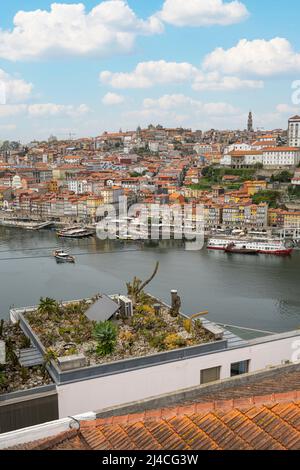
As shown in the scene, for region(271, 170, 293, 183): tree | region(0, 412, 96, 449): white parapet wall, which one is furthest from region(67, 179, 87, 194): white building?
region(0, 412, 96, 449): white parapet wall

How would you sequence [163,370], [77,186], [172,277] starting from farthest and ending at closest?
[77,186], [172,277], [163,370]

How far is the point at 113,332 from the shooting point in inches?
106

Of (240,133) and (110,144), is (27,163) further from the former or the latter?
(240,133)

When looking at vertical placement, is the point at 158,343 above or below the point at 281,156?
below

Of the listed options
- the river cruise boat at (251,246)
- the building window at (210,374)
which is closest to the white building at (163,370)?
the building window at (210,374)

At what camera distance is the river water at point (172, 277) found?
7.45 meters

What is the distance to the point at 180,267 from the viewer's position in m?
10.8

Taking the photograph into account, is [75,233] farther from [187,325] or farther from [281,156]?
[187,325]

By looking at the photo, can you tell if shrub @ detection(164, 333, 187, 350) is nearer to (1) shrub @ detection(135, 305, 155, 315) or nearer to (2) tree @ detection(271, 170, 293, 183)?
(1) shrub @ detection(135, 305, 155, 315)

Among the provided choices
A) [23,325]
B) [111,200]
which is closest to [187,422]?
[23,325]

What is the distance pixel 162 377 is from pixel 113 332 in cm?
37

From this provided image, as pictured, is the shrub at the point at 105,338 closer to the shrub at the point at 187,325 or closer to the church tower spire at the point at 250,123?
the shrub at the point at 187,325

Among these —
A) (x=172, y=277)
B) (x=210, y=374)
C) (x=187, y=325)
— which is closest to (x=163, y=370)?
(x=210, y=374)

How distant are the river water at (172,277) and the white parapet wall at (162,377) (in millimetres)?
3748
